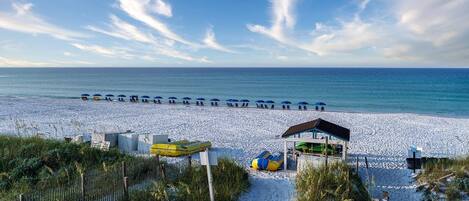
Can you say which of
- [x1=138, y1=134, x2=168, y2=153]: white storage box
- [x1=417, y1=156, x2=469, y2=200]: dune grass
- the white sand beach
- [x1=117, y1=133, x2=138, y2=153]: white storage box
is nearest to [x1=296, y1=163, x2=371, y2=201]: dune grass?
the white sand beach

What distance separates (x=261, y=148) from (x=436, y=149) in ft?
29.1

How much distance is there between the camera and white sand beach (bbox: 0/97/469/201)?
1255 centimetres

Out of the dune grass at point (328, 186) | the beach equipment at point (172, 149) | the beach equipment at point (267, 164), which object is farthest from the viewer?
the beach equipment at point (172, 149)

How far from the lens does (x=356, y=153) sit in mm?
17109

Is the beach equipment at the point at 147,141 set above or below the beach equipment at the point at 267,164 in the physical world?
above

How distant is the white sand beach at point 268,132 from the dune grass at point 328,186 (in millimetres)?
750

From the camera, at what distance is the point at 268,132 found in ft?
75.7

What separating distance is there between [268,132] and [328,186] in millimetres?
13158

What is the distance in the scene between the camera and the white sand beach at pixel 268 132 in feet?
41.2

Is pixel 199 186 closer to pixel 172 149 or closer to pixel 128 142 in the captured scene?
pixel 172 149

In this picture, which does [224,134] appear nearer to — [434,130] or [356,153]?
[356,153]

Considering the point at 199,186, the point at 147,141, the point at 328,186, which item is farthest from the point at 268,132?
the point at 199,186

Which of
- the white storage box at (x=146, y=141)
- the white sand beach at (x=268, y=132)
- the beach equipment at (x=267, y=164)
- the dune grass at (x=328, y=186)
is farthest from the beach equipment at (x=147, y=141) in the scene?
the dune grass at (x=328, y=186)

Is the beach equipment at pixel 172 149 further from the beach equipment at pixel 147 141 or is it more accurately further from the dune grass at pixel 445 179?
the dune grass at pixel 445 179
